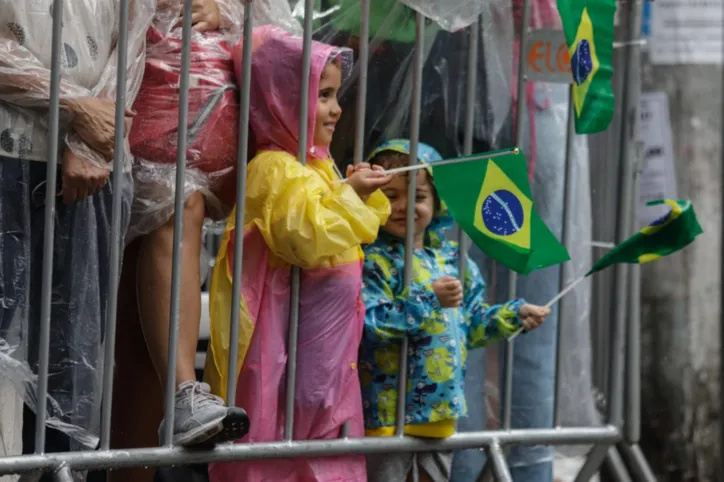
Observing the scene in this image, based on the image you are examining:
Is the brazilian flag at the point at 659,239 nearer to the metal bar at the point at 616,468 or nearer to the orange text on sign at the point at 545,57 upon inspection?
the orange text on sign at the point at 545,57

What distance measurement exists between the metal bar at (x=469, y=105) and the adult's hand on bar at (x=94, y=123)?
1.01 m

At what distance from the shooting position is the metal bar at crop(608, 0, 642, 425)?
4816 mm

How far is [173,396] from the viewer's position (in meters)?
3.85

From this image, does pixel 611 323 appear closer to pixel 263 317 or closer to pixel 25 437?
pixel 263 317

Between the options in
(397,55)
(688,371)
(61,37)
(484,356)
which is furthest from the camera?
(688,371)

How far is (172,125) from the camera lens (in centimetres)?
400

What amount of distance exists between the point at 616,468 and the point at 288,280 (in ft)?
5.26

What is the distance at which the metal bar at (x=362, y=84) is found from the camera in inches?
164

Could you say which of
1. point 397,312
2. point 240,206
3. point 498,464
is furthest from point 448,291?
point 240,206

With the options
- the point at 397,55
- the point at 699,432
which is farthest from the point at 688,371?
the point at 397,55

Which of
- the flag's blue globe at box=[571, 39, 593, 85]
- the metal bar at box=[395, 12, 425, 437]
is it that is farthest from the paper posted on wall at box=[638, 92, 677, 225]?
the metal bar at box=[395, 12, 425, 437]

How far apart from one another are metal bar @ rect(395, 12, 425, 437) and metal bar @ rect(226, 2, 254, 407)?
19.4 inches

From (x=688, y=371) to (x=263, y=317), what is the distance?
3.91 m

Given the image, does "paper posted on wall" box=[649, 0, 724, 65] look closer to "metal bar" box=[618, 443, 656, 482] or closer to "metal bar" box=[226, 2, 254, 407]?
"metal bar" box=[618, 443, 656, 482]
